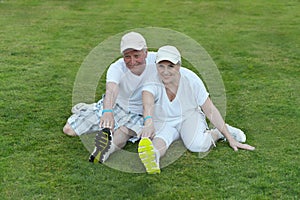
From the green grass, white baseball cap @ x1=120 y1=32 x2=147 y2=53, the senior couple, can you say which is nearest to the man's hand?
the senior couple

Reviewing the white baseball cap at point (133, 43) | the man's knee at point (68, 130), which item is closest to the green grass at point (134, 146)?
the man's knee at point (68, 130)

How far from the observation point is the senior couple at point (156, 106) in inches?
154

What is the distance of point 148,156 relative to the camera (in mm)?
3648

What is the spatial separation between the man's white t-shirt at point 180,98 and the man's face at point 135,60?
0.48 ft

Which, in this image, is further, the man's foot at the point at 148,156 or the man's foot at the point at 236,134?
the man's foot at the point at 236,134

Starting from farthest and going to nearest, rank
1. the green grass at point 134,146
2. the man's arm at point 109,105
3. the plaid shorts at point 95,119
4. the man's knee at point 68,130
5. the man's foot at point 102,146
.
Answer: the man's knee at point 68,130 → the plaid shorts at point 95,119 → the man's arm at point 109,105 → the man's foot at point 102,146 → the green grass at point 134,146

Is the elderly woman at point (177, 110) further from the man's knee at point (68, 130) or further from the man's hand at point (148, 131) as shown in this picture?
the man's knee at point (68, 130)

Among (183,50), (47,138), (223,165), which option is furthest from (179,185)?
(183,50)

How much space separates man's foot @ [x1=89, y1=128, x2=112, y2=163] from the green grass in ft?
0.22

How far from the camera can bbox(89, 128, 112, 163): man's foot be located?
3.77 metres

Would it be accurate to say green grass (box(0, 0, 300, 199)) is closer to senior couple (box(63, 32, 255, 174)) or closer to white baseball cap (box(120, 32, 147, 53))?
senior couple (box(63, 32, 255, 174))

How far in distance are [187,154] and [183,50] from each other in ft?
7.64

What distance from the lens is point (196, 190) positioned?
3.50 m

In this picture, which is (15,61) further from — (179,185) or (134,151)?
(179,185)
